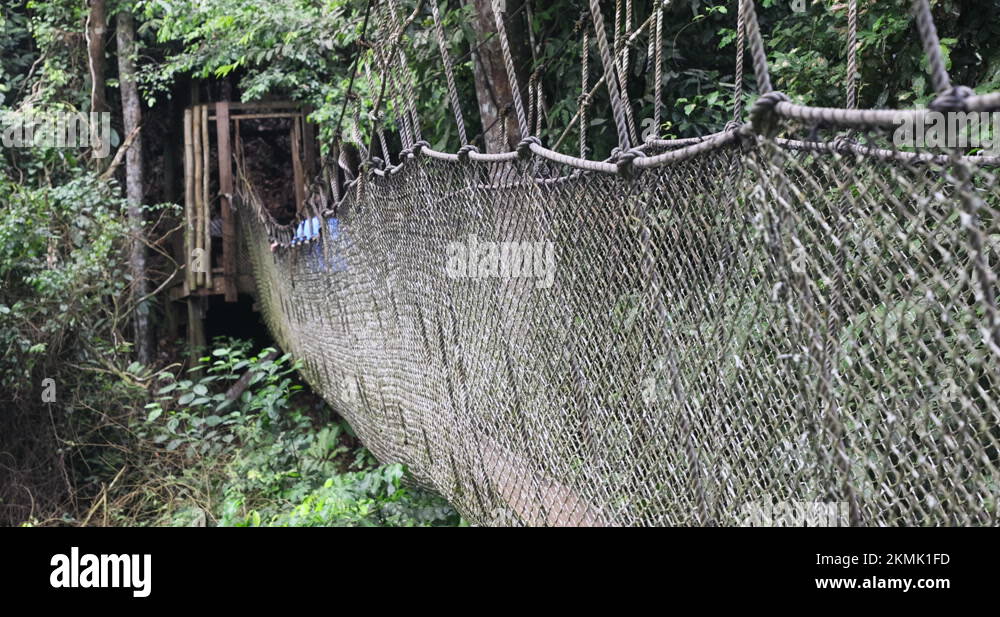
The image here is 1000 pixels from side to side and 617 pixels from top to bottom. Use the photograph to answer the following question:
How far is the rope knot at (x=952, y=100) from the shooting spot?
0.84 meters

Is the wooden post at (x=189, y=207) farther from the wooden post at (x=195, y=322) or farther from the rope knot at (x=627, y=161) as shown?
the rope knot at (x=627, y=161)

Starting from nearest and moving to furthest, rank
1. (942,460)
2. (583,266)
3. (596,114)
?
(942,460) < (583,266) < (596,114)

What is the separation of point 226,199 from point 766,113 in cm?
786

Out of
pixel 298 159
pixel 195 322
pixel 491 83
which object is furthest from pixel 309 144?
pixel 491 83

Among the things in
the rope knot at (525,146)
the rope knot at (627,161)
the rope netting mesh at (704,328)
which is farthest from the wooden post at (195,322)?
the rope knot at (627,161)

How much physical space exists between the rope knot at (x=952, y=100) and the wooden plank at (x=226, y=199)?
26.3ft

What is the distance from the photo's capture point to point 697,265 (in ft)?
4.56

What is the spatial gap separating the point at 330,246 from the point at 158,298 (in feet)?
19.7

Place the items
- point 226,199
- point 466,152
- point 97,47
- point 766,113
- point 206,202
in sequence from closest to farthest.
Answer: point 766,113 → point 466,152 → point 206,202 → point 226,199 → point 97,47

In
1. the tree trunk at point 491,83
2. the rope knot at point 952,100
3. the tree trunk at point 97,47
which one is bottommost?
the rope knot at point 952,100

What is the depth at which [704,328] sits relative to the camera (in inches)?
56.5

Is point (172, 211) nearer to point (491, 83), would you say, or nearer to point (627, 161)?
point (491, 83)
